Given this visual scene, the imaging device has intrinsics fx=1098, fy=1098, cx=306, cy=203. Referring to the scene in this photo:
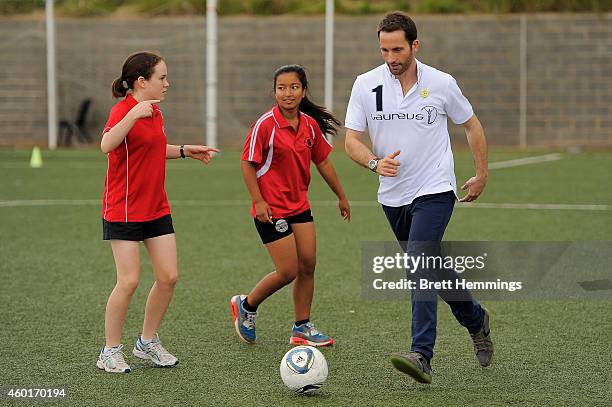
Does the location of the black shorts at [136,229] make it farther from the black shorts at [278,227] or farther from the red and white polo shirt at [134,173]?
the black shorts at [278,227]

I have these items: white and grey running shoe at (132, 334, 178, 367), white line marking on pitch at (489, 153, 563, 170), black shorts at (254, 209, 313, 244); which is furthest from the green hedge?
white and grey running shoe at (132, 334, 178, 367)

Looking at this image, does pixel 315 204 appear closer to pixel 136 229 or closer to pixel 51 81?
pixel 136 229

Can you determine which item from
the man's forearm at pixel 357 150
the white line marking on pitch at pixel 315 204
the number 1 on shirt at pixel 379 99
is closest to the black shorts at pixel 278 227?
the man's forearm at pixel 357 150

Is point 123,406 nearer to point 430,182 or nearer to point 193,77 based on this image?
point 430,182

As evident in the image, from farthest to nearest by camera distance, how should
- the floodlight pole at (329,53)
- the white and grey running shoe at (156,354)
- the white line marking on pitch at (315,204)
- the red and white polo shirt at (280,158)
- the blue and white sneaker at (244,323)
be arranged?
1. the floodlight pole at (329,53)
2. the white line marking on pitch at (315,204)
3. the blue and white sneaker at (244,323)
4. the red and white polo shirt at (280,158)
5. the white and grey running shoe at (156,354)

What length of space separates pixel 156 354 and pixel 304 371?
45.8 inches

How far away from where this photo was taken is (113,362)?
6.32 metres

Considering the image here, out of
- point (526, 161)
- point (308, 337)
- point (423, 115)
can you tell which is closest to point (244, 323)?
point (308, 337)

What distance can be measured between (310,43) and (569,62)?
6466 millimetres

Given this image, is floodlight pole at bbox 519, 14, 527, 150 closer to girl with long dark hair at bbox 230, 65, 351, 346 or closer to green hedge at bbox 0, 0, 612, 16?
green hedge at bbox 0, 0, 612, 16

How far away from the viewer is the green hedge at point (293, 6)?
93.7 ft

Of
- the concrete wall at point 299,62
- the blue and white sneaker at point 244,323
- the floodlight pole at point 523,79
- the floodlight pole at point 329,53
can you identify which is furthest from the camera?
the floodlight pole at point 523,79

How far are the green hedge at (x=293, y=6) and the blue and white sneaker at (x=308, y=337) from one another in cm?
2253

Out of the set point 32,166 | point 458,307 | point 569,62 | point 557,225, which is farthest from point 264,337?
point 569,62
